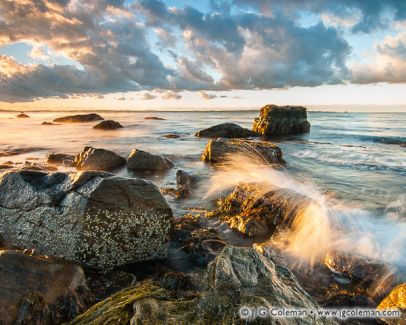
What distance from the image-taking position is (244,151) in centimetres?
1727

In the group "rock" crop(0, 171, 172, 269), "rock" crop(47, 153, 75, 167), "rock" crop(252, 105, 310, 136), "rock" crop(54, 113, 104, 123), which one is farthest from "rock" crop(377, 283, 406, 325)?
"rock" crop(54, 113, 104, 123)

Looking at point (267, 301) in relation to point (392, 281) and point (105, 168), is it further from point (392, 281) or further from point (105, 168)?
point (105, 168)

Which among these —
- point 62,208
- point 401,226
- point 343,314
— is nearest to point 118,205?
point 62,208

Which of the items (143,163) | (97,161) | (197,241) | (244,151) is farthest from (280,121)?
(197,241)

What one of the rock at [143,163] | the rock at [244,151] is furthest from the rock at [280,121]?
the rock at [143,163]

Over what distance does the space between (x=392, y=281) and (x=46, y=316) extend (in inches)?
223

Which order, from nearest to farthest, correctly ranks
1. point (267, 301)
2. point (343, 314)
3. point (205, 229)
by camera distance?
point (267, 301), point (343, 314), point (205, 229)

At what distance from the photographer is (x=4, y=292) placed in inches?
142

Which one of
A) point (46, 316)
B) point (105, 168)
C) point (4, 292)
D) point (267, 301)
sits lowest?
point (105, 168)

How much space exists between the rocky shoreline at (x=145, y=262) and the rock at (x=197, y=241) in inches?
1.0

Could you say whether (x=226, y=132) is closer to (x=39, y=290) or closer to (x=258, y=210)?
(x=258, y=210)

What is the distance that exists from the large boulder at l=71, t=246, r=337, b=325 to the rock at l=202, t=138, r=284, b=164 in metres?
12.9

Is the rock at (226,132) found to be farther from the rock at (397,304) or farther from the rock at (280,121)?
the rock at (397,304)

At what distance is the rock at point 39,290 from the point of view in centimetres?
356
